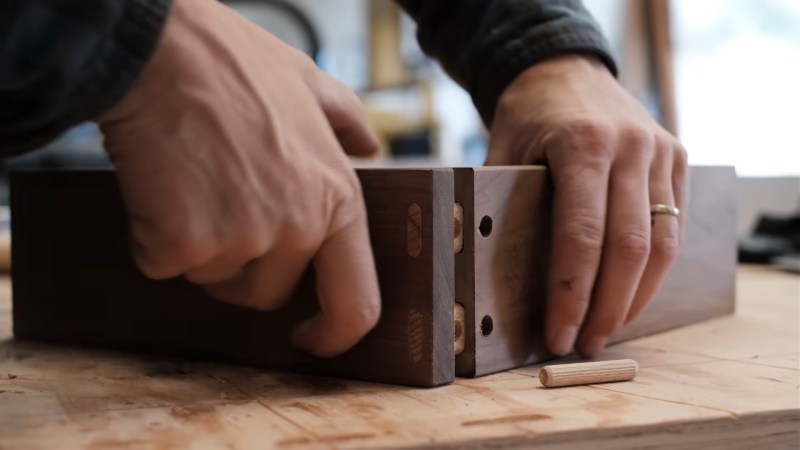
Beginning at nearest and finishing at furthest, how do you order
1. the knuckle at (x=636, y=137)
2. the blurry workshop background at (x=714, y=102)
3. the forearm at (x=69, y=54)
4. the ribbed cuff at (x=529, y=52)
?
the forearm at (x=69, y=54) → the knuckle at (x=636, y=137) → the ribbed cuff at (x=529, y=52) → the blurry workshop background at (x=714, y=102)

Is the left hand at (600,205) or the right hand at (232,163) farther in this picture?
the left hand at (600,205)

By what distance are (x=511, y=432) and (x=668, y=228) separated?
0.37 meters

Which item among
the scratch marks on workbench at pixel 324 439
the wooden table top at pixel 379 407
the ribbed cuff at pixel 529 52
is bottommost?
the wooden table top at pixel 379 407

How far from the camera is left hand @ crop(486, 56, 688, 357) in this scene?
2.69 ft

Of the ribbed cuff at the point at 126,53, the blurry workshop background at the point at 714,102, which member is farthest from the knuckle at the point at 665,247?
the blurry workshop background at the point at 714,102

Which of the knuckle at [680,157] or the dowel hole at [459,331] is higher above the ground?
the knuckle at [680,157]

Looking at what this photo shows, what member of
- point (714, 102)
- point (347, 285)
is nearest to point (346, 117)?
point (347, 285)

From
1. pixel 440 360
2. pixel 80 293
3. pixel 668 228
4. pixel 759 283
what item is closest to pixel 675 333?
pixel 668 228

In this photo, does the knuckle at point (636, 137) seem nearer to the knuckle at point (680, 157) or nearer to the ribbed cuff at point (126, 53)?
the knuckle at point (680, 157)

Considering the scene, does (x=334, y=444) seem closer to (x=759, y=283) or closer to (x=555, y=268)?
(x=555, y=268)

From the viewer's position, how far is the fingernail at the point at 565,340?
32.6 inches

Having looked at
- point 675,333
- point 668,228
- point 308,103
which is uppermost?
point 308,103

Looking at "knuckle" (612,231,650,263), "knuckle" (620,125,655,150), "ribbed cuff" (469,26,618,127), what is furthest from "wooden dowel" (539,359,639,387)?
"ribbed cuff" (469,26,618,127)

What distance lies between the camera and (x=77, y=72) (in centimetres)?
55
